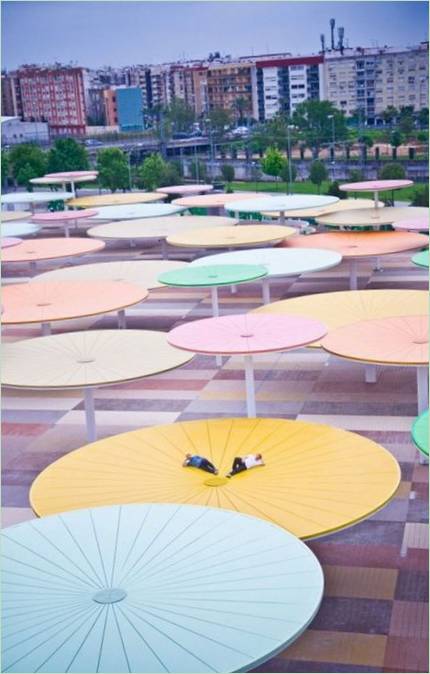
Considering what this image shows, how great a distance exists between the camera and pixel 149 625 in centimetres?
543

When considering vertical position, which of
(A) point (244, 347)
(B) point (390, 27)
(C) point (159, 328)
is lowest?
(C) point (159, 328)

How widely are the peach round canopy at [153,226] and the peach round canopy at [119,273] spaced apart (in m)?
2.92

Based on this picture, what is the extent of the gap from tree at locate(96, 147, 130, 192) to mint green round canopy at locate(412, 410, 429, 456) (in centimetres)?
3018

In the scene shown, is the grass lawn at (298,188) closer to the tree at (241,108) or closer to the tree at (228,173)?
the tree at (228,173)


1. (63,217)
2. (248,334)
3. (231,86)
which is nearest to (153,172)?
(231,86)

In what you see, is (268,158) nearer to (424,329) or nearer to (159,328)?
(159,328)

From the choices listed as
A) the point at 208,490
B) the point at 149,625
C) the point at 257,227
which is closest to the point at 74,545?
the point at 149,625

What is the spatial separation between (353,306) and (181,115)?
82.3 feet

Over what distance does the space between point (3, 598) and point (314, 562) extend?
76.2 inches

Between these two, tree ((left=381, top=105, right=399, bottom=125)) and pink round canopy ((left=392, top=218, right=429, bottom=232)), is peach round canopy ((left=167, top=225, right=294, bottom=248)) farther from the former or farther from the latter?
tree ((left=381, top=105, right=399, bottom=125))

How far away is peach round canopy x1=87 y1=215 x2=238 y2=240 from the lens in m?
22.5

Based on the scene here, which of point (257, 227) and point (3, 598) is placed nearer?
point (3, 598)

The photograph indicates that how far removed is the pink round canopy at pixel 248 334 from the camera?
1049cm

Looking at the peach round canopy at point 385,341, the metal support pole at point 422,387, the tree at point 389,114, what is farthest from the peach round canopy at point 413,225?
the tree at point 389,114
